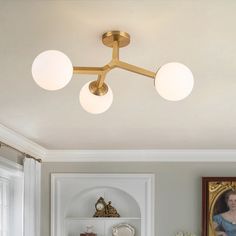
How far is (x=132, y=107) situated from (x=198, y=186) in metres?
2.39

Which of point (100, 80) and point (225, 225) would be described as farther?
point (225, 225)

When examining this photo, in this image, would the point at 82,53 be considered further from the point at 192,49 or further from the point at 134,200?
the point at 134,200

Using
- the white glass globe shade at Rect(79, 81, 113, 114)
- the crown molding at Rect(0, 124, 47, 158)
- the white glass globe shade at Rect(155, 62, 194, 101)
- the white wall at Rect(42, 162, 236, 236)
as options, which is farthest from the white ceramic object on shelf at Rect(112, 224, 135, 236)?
the white glass globe shade at Rect(155, 62, 194, 101)

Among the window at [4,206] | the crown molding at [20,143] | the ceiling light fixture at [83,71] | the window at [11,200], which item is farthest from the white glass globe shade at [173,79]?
the window at [4,206]

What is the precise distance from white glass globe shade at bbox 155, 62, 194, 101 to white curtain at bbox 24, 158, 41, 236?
335 cm

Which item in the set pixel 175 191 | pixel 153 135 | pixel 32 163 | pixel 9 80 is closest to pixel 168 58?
pixel 9 80

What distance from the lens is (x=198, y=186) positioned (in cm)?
543

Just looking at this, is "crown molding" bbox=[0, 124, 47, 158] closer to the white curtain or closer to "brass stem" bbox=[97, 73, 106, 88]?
the white curtain

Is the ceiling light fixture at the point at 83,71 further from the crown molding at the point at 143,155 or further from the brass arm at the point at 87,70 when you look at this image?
the crown molding at the point at 143,155

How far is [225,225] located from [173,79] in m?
3.98

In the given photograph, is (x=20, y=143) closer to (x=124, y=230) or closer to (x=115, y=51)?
(x=124, y=230)

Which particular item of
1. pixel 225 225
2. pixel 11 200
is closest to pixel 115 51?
pixel 11 200

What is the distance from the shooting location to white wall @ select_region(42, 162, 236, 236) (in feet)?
17.7

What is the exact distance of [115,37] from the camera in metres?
2.05
